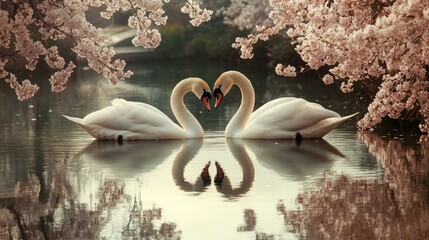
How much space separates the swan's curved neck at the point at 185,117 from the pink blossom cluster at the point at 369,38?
5.15 meters

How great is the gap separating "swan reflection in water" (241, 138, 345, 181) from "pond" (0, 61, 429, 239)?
1 centimetres

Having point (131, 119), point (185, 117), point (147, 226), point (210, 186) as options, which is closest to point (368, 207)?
point (147, 226)

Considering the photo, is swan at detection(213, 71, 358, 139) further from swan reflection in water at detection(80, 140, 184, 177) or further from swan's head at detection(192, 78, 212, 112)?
swan reflection in water at detection(80, 140, 184, 177)

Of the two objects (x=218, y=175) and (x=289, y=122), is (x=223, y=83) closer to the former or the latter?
(x=289, y=122)

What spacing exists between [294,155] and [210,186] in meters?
2.94

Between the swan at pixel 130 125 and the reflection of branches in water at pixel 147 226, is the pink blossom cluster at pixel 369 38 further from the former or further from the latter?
the swan at pixel 130 125

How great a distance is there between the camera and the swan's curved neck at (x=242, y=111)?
691 inches

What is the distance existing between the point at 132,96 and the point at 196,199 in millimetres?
15925

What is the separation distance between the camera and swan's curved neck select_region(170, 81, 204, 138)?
17.6 metres

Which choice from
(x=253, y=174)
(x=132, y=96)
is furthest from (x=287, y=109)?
(x=132, y=96)

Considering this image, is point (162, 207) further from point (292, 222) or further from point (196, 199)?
point (292, 222)

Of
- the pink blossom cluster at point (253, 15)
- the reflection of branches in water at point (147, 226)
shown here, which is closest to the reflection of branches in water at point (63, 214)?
the reflection of branches in water at point (147, 226)

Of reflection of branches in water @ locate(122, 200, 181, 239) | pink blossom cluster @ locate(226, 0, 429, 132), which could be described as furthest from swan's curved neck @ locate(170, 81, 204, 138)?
reflection of branches in water @ locate(122, 200, 181, 239)

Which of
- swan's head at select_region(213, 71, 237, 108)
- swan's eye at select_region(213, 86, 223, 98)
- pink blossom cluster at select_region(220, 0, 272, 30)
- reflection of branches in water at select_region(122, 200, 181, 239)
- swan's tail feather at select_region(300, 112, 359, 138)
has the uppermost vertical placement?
pink blossom cluster at select_region(220, 0, 272, 30)
